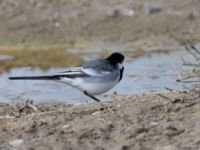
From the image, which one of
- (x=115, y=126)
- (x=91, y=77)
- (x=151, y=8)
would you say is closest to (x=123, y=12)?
(x=151, y=8)

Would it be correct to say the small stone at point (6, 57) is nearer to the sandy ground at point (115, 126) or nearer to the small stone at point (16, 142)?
the sandy ground at point (115, 126)

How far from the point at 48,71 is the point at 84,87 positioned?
277 centimetres

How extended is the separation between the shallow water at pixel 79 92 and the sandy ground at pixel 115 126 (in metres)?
1.87

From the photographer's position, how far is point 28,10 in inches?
590

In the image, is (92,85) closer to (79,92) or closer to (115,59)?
(115,59)

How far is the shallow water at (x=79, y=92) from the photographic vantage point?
29.5ft

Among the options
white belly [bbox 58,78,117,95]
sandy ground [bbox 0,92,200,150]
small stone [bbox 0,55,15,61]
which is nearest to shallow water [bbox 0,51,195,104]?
white belly [bbox 58,78,117,95]

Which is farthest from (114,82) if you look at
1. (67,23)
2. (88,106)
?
(67,23)

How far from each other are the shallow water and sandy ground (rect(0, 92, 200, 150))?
187 cm

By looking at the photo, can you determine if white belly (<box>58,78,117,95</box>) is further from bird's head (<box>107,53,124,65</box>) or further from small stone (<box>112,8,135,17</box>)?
small stone (<box>112,8,135,17</box>)

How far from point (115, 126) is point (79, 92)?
314cm

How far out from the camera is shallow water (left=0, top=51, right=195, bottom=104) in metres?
8.98

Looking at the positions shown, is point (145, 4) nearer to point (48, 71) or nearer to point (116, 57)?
point (48, 71)

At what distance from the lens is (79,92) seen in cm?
940
